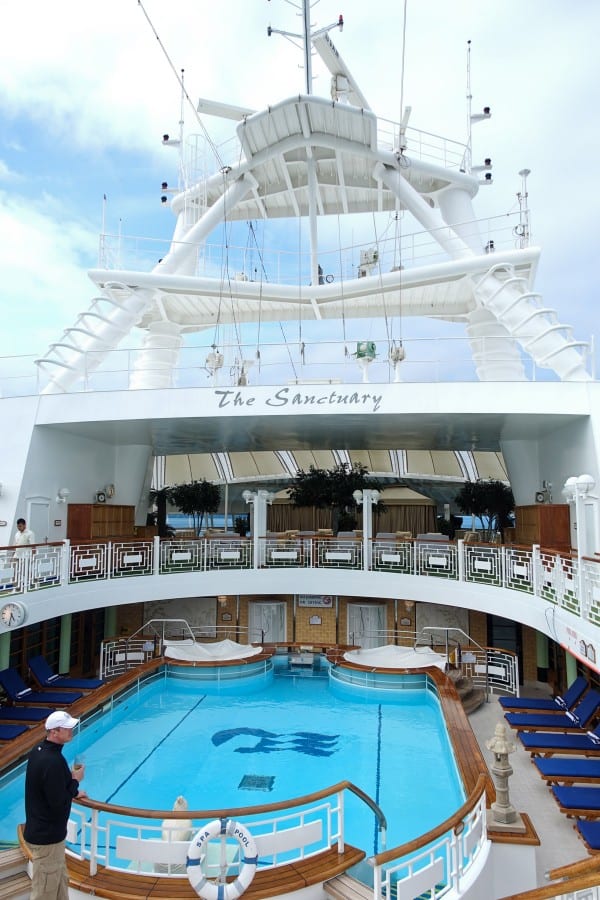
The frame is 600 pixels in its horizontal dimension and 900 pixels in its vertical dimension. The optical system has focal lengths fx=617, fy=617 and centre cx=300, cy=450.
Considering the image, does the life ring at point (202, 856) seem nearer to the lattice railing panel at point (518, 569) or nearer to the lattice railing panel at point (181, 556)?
the lattice railing panel at point (518, 569)

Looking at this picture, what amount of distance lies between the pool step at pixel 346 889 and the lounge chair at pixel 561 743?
4.32m

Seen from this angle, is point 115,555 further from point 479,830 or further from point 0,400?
point 479,830

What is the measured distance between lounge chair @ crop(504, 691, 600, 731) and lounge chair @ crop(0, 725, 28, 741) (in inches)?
293

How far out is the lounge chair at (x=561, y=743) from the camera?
8344 mm

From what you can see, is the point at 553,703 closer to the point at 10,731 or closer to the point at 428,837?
the point at 428,837

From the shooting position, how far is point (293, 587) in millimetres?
14188

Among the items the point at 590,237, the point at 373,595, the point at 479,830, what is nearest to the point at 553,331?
the point at 590,237

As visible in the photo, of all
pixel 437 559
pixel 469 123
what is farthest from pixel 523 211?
pixel 437 559

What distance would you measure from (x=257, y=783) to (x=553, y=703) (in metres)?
5.34

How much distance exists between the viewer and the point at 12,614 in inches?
381

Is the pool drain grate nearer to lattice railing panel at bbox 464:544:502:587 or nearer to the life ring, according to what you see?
the life ring

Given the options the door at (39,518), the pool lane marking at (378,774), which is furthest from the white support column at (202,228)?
the pool lane marking at (378,774)

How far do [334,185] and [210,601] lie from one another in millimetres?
11663

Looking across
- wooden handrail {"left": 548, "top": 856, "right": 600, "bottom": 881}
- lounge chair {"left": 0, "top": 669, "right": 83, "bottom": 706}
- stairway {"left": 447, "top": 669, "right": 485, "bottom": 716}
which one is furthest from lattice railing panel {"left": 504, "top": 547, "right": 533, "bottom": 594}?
lounge chair {"left": 0, "top": 669, "right": 83, "bottom": 706}
